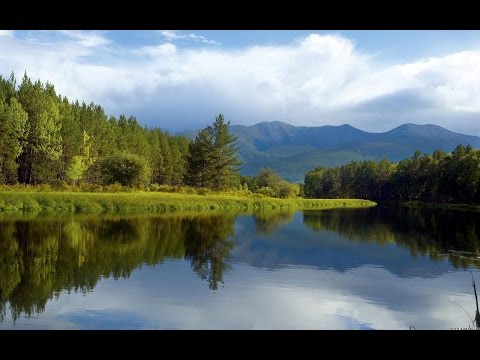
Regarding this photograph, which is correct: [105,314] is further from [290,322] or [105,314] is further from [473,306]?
[473,306]

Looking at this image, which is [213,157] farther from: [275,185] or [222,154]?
[275,185]

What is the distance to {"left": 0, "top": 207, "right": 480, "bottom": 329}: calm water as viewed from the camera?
12922 millimetres

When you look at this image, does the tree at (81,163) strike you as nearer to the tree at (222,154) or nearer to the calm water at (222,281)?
the tree at (222,154)

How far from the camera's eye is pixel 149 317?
12680 mm

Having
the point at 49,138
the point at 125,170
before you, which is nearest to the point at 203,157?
the point at 125,170

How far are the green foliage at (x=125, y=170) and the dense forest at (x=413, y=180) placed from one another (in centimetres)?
7578

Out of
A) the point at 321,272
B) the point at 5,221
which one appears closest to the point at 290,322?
the point at 321,272

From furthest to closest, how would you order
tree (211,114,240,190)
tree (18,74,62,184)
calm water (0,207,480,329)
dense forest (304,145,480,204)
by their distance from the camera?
dense forest (304,145,480,204) → tree (211,114,240,190) → tree (18,74,62,184) → calm water (0,207,480,329)

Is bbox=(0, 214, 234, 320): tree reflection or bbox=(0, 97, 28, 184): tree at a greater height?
bbox=(0, 97, 28, 184): tree

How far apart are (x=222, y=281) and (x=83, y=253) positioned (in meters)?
8.37

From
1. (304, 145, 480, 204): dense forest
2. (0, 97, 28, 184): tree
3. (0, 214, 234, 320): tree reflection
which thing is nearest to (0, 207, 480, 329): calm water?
(0, 214, 234, 320): tree reflection

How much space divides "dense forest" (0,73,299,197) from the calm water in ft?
128

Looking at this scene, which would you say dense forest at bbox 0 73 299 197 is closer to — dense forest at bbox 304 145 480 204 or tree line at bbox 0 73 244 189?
tree line at bbox 0 73 244 189
